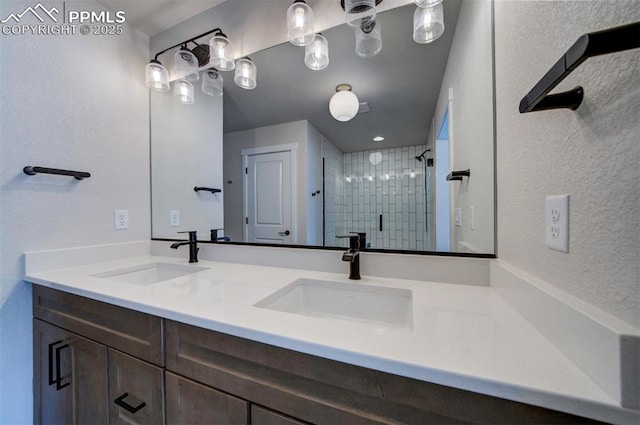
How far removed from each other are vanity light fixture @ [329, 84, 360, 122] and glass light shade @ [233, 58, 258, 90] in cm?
48

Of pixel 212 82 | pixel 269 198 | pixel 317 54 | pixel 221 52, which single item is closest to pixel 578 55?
pixel 317 54

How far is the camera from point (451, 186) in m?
1.03

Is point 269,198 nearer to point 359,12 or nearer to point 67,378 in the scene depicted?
point 359,12

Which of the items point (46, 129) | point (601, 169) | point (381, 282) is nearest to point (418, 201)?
point (381, 282)

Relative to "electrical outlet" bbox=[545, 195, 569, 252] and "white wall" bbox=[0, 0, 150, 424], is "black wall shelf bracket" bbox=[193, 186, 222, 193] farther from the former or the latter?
"electrical outlet" bbox=[545, 195, 569, 252]

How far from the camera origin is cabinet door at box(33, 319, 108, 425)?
2.84 feet

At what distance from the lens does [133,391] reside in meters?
0.77

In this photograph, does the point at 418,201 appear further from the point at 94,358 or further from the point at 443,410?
the point at 94,358

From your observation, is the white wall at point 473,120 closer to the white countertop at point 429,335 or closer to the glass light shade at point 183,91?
the white countertop at point 429,335

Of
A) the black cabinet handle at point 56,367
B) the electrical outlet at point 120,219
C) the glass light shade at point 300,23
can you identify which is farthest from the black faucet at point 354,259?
the electrical outlet at point 120,219

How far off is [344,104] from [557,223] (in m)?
0.97

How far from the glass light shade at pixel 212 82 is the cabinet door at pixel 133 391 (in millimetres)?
1372

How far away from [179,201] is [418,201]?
1477 mm

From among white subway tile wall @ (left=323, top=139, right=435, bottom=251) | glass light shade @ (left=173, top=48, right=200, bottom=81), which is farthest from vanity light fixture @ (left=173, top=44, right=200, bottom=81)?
white subway tile wall @ (left=323, top=139, right=435, bottom=251)
